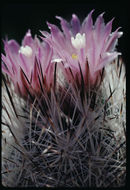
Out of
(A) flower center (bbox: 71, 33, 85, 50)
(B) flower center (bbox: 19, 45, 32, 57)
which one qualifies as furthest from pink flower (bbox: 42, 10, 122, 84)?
(B) flower center (bbox: 19, 45, 32, 57)

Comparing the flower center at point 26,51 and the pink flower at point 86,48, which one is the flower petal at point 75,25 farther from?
the flower center at point 26,51

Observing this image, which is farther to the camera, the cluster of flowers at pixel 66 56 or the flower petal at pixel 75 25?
the flower petal at pixel 75 25

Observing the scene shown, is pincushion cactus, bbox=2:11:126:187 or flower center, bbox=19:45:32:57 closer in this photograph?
pincushion cactus, bbox=2:11:126:187

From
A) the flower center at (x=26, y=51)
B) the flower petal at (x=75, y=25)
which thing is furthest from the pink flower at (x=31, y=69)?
the flower petal at (x=75, y=25)

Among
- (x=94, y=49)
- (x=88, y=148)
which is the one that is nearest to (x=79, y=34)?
(x=94, y=49)

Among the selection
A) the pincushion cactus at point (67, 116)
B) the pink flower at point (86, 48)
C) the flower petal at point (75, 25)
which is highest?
the flower petal at point (75, 25)

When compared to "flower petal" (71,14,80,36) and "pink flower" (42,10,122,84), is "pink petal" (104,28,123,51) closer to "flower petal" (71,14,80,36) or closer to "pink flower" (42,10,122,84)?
"pink flower" (42,10,122,84)

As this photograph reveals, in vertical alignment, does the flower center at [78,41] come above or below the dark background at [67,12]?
below
